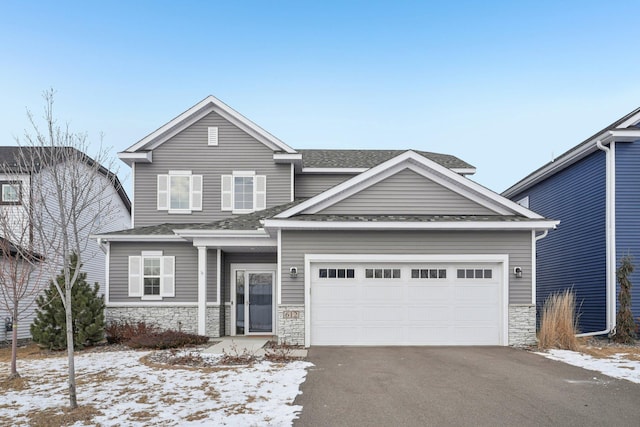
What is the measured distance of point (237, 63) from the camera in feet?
75.3

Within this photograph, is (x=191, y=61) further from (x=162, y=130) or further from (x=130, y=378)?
(x=130, y=378)

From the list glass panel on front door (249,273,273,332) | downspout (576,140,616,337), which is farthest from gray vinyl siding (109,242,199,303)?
downspout (576,140,616,337)

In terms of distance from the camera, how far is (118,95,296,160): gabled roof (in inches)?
676

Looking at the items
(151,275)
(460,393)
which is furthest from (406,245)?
(151,275)

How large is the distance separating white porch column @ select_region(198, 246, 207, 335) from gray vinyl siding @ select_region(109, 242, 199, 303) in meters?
1.21

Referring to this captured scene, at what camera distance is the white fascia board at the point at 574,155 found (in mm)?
14297

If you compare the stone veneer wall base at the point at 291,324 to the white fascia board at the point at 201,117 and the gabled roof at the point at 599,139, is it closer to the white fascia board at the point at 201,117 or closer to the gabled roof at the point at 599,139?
the white fascia board at the point at 201,117

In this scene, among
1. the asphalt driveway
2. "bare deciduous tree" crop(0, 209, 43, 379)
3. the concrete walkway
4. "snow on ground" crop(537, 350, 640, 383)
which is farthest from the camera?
the concrete walkway

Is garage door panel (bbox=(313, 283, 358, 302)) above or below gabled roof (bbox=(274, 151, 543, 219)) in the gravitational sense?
below

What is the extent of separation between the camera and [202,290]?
14.5m

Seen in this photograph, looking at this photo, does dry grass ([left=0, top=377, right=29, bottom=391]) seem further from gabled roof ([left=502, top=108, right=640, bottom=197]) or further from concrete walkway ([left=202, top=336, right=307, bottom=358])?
gabled roof ([left=502, top=108, right=640, bottom=197])

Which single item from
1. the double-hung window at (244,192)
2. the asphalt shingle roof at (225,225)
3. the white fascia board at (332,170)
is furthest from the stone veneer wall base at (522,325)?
the double-hung window at (244,192)

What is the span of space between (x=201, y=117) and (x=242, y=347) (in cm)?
859

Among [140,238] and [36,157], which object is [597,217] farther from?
[36,157]
